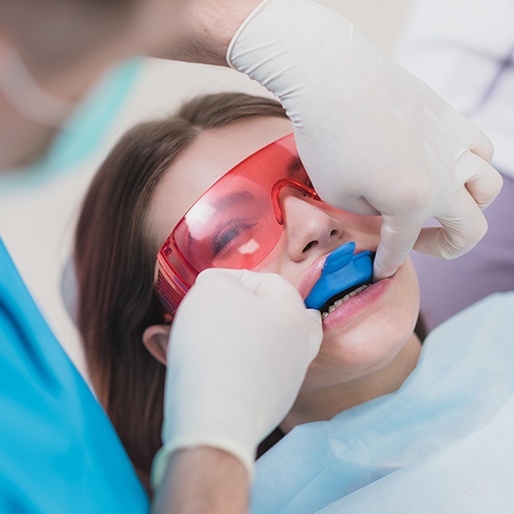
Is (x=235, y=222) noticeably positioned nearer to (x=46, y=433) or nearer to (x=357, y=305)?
(x=357, y=305)

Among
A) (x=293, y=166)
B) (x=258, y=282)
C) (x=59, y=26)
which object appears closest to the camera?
(x=59, y=26)

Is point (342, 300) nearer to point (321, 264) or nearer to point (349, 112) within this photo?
point (321, 264)

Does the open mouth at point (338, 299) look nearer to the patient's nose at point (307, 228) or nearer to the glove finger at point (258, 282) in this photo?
the patient's nose at point (307, 228)

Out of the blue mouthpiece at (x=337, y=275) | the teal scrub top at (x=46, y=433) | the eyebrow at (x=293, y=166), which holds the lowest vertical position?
the teal scrub top at (x=46, y=433)

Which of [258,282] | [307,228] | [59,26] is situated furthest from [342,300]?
[59,26]

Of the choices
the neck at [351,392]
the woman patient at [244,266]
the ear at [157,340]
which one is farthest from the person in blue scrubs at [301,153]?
the ear at [157,340]

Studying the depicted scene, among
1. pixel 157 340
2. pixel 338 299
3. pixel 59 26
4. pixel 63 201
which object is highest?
pixel 59 26

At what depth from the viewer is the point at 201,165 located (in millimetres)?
1199

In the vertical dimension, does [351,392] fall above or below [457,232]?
below

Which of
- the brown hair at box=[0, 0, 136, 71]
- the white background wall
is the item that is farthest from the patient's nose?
the white background wall

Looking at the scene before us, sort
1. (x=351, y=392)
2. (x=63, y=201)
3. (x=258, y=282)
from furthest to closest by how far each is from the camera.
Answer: (x=63, y=201), (x=351, y=392), (x=258, y=282)

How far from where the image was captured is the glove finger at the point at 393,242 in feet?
3.36

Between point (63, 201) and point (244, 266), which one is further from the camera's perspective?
point (63, 201)

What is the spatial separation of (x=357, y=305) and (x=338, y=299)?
0.05 metres
